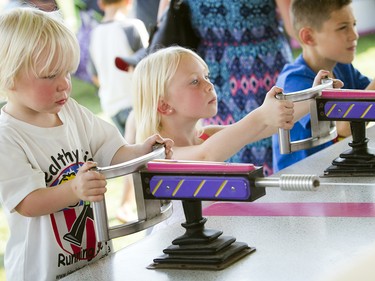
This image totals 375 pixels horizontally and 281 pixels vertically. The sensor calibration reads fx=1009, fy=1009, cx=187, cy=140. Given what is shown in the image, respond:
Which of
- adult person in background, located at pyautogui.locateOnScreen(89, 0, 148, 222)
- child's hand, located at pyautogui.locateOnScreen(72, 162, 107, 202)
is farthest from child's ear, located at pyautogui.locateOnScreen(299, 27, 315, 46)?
adult person in background, located at pyautogui.locateOnScreen(89, 0, 148, 222)

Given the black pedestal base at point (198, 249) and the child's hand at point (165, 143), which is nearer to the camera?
the black pedestal base at point (198, 249)

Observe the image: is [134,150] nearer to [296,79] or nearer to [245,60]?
[296,79]

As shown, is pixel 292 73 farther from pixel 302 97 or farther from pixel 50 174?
pixel 50 174

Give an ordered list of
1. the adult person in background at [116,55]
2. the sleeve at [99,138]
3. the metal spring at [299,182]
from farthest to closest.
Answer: the adult person in background at [116,55] → the sleeve at [99,138] → the metal spring at [299,182]

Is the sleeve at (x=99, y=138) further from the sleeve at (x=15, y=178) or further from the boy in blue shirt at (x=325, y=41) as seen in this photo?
the boy in blue shirt at (x=325, y=41)

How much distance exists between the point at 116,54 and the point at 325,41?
2123mm

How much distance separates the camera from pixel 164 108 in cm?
288

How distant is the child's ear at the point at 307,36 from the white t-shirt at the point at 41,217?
4.52ft

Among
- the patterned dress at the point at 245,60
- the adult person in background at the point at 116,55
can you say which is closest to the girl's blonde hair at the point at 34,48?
the patterned dress at the point at 245,60

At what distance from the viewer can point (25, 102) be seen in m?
2.20

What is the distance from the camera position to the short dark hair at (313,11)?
3.45 m

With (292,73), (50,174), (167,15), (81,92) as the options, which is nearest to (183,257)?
(50,174)

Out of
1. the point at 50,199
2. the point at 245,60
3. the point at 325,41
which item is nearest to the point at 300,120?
the point at 325,41

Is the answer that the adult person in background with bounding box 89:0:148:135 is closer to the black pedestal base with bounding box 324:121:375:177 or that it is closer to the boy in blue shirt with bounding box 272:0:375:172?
the boy in blue shirt with bounding box 272:0:375:172
